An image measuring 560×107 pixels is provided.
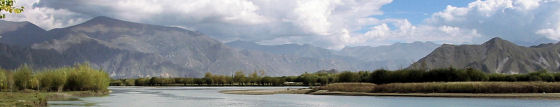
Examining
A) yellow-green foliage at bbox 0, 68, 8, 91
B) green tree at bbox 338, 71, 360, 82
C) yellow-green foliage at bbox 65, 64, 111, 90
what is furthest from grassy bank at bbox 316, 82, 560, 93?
yellow-green foliage at bbox 0, 68, 8, 91

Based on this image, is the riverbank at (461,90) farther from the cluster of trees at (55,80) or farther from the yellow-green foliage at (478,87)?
the cluster of trees at (55,80)

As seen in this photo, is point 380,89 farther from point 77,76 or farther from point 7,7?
point 7,7

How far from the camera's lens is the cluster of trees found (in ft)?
306

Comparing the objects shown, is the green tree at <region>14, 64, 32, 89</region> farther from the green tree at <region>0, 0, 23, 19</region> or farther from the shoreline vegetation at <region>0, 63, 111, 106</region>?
the green tree at <region>0, 0, 23, 19</region>

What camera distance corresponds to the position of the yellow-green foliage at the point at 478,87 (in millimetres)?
74125

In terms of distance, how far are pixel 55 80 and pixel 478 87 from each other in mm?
71874

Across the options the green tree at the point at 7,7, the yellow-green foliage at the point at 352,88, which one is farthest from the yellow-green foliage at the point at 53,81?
the green tree at the point at 7,7

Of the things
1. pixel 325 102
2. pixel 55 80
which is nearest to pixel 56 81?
pixel 55 80

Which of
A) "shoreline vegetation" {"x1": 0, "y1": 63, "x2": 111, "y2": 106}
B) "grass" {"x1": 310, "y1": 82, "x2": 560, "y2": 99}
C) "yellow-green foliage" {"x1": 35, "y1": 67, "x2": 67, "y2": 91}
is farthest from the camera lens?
"yellow-green foliage" {"x1": 35, "y1": 67, "x2": 67, "y2": 91}

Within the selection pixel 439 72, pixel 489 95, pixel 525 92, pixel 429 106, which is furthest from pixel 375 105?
pixel 439 72

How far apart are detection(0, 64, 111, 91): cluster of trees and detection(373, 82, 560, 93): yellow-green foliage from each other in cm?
5366

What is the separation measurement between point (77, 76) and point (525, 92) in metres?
75.7

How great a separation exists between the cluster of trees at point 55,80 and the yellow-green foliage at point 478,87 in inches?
2113

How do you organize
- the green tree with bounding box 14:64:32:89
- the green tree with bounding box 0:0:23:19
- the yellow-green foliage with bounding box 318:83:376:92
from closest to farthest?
1. the green tree with bounding box 0:0:23:19
2. the green tree with bounding box 14:64:32:89
3. the yellow-green foliage with bounding box 318:83:376:92
